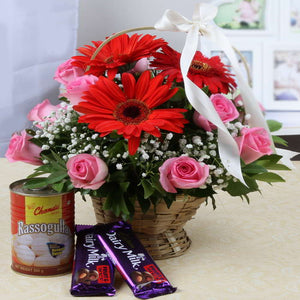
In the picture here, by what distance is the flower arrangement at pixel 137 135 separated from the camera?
2.64ft

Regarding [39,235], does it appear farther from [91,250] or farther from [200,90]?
[200,90]

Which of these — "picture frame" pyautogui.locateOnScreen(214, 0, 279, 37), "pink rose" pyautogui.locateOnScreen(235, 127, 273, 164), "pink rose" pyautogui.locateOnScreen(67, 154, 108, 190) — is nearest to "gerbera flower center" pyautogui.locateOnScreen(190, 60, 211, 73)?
"pink rose" pyautogui.locateOnScreen(235, 127, 273, 164)

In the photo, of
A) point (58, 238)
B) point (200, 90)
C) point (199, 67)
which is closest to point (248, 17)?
point (199, 67)

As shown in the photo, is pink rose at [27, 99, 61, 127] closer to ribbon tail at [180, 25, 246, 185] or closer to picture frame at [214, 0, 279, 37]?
ribbon tail at [180, 25, 246, 185]

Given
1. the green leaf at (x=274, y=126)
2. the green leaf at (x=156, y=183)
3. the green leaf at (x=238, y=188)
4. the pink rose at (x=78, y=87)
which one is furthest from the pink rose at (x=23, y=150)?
the green leaf at (x=274, y=126)

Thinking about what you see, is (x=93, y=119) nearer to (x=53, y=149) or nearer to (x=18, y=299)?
(x=53, y=149)

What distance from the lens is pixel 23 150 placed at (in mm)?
921

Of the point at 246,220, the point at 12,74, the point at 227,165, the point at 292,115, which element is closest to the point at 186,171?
the point at 227,165

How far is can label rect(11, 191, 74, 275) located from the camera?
835 mm

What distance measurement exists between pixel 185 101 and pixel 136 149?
149 millimetres

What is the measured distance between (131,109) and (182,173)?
5.1 inches

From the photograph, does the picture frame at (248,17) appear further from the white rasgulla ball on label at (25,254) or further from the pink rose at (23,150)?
the white rasgulla ball on label at (25,254)

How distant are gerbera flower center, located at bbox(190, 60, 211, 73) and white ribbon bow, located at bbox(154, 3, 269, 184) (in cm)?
4

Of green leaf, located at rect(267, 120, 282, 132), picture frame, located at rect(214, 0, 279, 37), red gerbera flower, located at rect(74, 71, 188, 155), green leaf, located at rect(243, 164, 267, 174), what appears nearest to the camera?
red gerbera flower, located at rect(74, 71, 188, 155)
